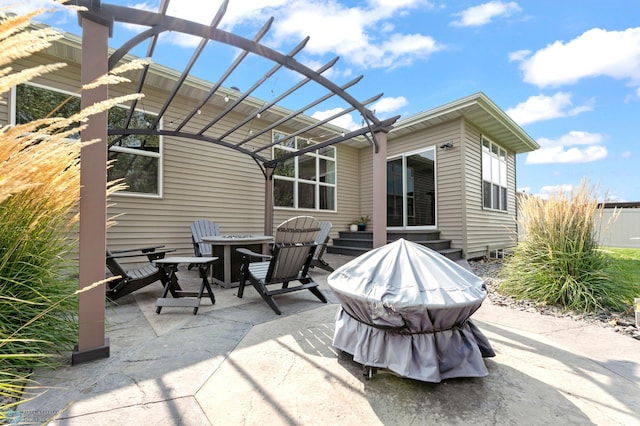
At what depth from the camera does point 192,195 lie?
5.92 meters

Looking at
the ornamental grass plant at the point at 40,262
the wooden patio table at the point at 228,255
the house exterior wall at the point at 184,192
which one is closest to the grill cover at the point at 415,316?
the ornamental grass plant at the point at 40,262

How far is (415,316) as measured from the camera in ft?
4.93

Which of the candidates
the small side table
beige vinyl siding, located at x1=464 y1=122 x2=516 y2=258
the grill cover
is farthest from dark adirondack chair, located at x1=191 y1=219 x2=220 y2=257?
beige vinyl siding, located at x1=464 y1=122 x2=516 y2=258

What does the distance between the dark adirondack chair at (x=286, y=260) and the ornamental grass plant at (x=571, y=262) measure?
8.48 feet

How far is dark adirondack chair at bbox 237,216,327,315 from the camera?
301 cm

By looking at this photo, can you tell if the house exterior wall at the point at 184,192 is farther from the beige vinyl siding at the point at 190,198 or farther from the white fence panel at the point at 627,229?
the white fence panel at the point at 627,229

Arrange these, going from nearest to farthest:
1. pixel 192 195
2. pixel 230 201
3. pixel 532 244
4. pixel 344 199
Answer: pixel 532 244 → pixel 192 195 → pixel 230 201 → pixel 344 199

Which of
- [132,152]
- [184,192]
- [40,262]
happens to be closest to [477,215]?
[184,192]

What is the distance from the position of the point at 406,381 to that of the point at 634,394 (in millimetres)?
1263

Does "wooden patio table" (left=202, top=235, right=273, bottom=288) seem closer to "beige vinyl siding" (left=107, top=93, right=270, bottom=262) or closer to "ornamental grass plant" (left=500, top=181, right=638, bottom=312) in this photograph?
"beige vinyl siding" (left=107, top=93, right=270, bottom=262)

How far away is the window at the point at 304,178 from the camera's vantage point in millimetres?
7320

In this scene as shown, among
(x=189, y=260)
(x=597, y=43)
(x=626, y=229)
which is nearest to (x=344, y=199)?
(x=189, y=260)

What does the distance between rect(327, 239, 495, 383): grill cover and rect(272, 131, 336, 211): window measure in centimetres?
569

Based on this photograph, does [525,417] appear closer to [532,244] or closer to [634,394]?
[634,394]
